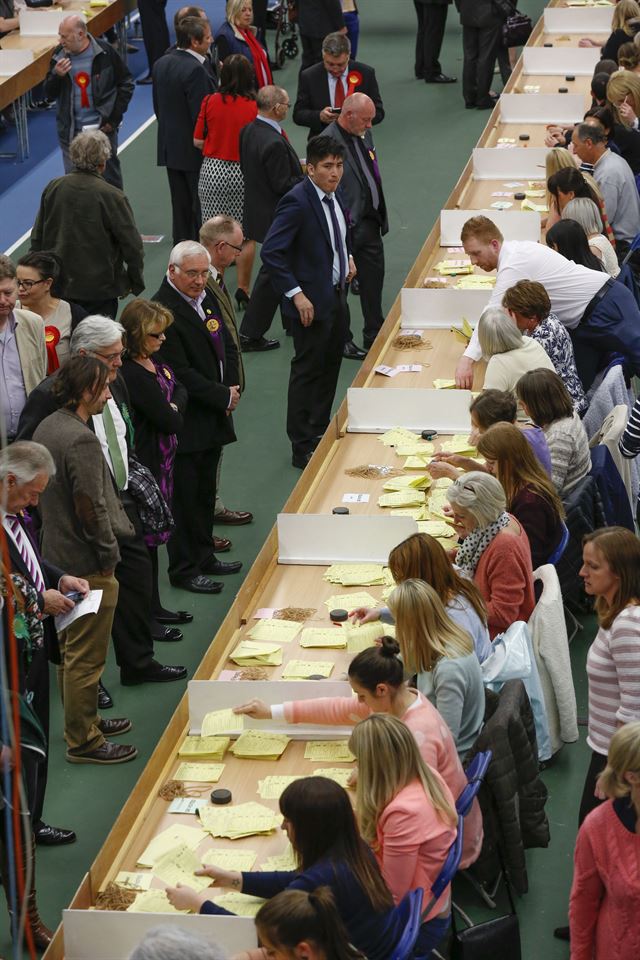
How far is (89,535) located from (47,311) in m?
1.44

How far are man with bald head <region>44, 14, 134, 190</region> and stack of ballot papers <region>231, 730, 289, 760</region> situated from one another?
6.21 meters

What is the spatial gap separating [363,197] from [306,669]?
4.27 m

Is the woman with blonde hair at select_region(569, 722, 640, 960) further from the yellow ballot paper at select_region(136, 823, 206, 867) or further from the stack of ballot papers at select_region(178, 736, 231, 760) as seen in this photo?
the stack of ballot papers at select_region(178, 736, 231, 760)

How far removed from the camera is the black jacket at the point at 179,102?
9.63 meters

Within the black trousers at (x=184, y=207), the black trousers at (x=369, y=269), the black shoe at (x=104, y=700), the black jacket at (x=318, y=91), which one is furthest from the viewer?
the black trousers at (x=184, y=207)

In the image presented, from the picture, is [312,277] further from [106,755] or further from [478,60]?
[478,60]

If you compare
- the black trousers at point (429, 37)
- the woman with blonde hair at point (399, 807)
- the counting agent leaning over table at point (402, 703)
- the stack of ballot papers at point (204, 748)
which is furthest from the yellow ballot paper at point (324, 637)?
the black trousers at point (429, 37)

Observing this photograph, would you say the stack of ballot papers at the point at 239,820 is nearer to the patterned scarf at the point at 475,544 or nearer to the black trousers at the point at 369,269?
the patterned scarf at the point at 475,544

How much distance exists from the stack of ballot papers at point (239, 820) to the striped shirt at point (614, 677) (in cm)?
100

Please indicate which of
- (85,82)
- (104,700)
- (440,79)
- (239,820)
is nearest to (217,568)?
(104,700)

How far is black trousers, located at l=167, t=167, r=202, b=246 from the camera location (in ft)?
33.2

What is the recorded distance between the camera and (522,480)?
213 inches

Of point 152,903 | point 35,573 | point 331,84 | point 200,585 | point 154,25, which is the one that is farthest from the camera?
point 154,25

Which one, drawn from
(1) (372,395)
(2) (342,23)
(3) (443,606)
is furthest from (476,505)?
Result: (2) (342,23)
